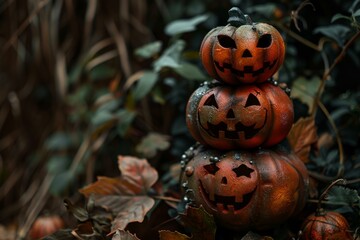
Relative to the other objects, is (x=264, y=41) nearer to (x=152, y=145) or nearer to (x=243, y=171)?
(x=243, y=171)

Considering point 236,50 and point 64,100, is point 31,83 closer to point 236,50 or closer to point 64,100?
point 64,100

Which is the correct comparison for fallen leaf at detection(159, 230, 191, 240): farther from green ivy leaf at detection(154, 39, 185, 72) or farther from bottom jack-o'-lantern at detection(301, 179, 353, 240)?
green ivy leaf at detection(154, 39, 185, 72)

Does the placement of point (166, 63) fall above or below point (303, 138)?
above

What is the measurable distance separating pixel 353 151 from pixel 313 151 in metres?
0.16

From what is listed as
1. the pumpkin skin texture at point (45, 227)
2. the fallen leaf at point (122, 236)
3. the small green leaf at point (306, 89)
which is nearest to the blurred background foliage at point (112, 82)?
the small green leaf at point (306, 89)

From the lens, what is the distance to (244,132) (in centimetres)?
76

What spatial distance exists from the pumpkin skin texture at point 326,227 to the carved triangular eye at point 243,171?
133mm

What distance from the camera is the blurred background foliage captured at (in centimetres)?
111

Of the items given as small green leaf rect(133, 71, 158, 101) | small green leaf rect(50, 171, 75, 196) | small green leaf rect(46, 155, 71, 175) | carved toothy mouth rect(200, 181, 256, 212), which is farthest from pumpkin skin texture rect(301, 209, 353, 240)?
small green leaf rect(46, 155, 71, 175)

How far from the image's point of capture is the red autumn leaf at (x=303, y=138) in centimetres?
92

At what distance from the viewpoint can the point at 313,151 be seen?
38.1 inches

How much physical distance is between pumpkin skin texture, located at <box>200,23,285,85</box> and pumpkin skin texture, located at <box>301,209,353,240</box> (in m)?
0.23

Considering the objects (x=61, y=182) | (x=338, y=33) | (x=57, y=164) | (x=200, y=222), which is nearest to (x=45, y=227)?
(x=61, y=182)

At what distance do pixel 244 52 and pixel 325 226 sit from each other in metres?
0.29
